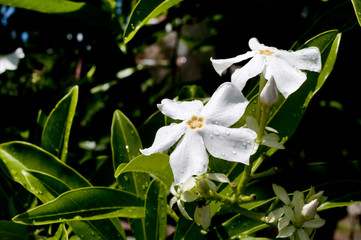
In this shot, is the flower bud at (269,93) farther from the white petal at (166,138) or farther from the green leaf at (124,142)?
the green leaf at (124,142)

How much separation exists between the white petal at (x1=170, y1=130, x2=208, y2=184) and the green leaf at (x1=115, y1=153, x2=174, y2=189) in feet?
0.31

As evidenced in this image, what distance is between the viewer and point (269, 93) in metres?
0.80

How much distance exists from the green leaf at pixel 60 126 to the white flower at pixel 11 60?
1.90 feet

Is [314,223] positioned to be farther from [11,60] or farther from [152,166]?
[11,60]

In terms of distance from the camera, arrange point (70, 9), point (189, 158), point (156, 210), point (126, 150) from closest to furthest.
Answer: point (189, 158), point (156, 210), point (126, 150), point (70, 9)

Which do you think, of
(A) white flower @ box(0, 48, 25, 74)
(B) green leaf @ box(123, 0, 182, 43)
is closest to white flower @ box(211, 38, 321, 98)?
(B) green leaf @ box(123, 0, 182, 43)

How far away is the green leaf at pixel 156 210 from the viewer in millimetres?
1021

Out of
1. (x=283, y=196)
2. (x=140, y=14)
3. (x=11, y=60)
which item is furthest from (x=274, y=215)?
(x=11, y=60)

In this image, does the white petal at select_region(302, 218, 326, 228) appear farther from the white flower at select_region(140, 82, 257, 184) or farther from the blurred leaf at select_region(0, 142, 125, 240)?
the blurred leaf at select_region(0, 142, 125, 240)

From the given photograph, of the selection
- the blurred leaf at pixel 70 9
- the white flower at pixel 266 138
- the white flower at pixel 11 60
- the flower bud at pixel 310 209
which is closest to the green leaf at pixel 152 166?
the white flower at pixel 266 138

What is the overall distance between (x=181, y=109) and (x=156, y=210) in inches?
11.2

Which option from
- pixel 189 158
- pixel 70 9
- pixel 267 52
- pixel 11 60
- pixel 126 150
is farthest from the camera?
pixel 11 60

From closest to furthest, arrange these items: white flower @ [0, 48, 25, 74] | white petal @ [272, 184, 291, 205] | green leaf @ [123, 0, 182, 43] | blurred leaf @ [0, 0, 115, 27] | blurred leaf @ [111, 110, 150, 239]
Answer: white petal @ [272, 184, 291, 205], green leaf @ [123, 0, 182, 43], blurred leaf @ [111, 110, 150, 239], blurred leaf @ [0, 0, 115, 27], white flower @ [0, 48, 25, 74]

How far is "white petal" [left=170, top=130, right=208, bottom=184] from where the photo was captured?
0.78 metres
